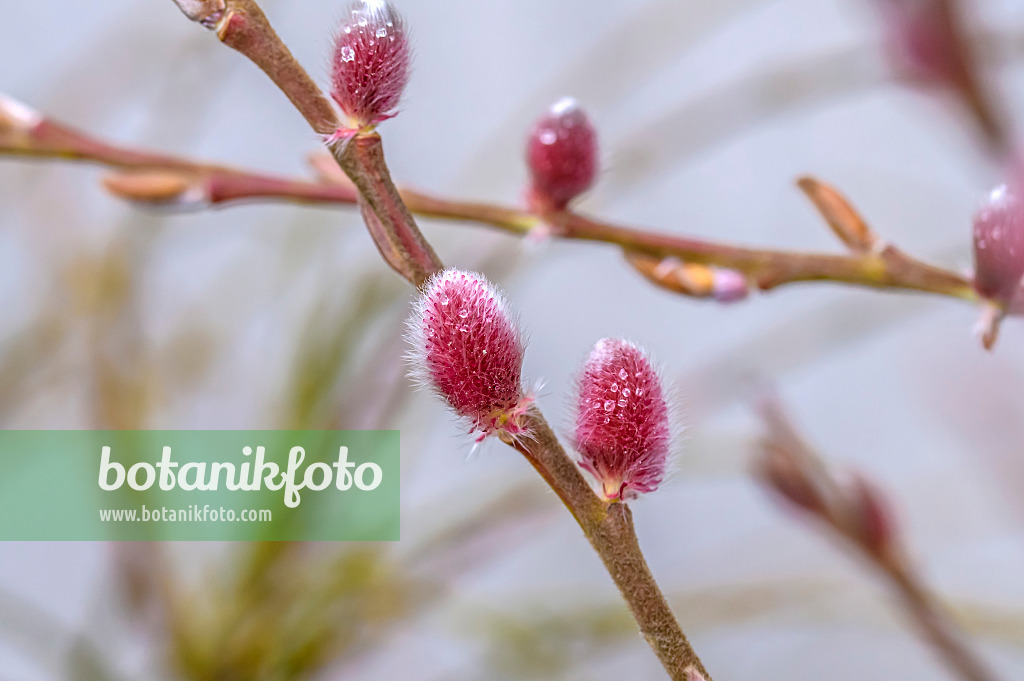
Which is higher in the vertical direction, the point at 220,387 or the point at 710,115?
the point at 710,115

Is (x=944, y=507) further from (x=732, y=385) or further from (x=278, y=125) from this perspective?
(x=278, y=125)

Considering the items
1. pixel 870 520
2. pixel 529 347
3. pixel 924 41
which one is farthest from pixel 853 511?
pixel 529 347

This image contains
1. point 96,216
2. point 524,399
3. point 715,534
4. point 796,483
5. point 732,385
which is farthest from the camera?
point 715,534

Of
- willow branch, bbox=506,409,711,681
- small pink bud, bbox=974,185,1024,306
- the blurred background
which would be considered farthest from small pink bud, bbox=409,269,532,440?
the blurred background

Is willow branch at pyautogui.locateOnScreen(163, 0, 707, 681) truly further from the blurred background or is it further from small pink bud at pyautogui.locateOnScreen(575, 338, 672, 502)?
the blurred background

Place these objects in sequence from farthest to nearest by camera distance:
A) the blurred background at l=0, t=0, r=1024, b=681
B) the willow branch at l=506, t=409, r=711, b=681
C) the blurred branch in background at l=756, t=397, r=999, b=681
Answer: the blurred background at l=0, t=0, r=1024, b=681 → the blurred branch in background at l=756, t=397, r=999, b=681 → the willow branch at l=506, t=409, r=711, b=681

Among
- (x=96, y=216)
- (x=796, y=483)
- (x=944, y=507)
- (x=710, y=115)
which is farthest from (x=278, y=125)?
(x=944, y=507)
